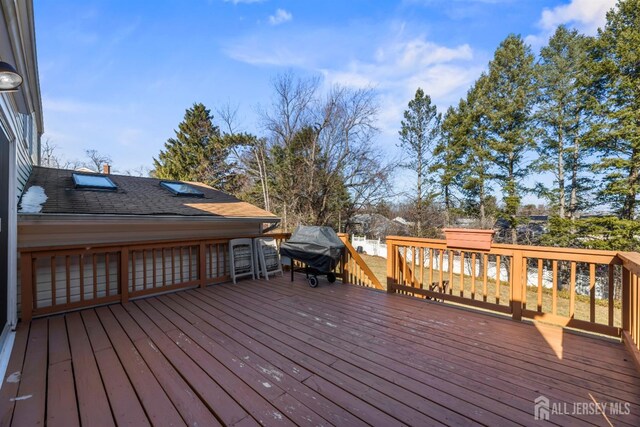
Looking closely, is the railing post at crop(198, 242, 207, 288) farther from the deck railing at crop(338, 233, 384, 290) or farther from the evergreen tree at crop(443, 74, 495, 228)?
the evergreen tree at crop(443, 74, 495, 228)

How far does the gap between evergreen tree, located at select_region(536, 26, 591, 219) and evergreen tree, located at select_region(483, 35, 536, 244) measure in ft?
1.90

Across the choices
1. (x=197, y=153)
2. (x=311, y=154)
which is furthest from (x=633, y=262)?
(x=197, y=153)

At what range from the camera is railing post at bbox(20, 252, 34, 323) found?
312cm

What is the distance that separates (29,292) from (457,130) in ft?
59.3

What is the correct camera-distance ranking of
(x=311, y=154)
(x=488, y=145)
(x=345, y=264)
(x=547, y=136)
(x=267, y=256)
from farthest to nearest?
(x=488, y=145), (x=311, y=154), (x=547, y=136), (x=267, y=256), (x=345, y=264)

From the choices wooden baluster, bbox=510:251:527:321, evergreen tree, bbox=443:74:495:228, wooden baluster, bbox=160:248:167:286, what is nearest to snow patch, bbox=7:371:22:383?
wooden baluster, bbox=160:248:167:286

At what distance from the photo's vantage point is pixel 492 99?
15.0 meters

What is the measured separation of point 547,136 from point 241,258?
644 inches

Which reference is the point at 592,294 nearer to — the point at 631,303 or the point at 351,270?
the point at 631,303

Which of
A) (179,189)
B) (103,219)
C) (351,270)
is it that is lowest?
(351,270)

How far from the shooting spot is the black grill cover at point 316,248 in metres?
4.63

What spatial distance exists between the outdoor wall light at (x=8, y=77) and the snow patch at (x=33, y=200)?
212 centimetres

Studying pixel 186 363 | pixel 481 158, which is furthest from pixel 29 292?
pixel 481 158

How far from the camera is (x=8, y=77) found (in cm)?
178
